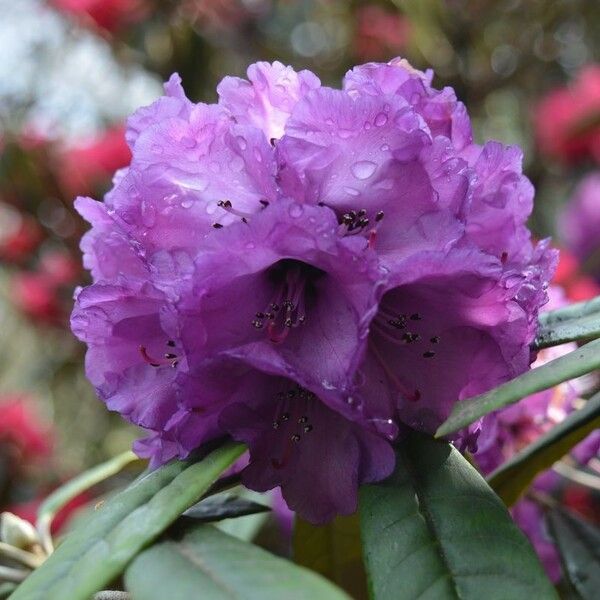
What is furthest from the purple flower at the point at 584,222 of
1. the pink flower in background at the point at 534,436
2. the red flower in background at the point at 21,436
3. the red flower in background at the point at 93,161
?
the red flower in background at the point at 21,436

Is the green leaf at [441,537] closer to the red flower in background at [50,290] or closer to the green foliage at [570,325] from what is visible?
the green foliage at [570,325]

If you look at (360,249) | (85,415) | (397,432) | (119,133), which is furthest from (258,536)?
(85,415)

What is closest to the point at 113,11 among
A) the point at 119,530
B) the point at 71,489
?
the point at 71,489

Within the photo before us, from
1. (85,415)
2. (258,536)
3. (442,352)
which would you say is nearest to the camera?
(442,352)

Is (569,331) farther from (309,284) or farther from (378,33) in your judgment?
(378,33)

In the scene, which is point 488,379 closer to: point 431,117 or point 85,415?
point 431,117
